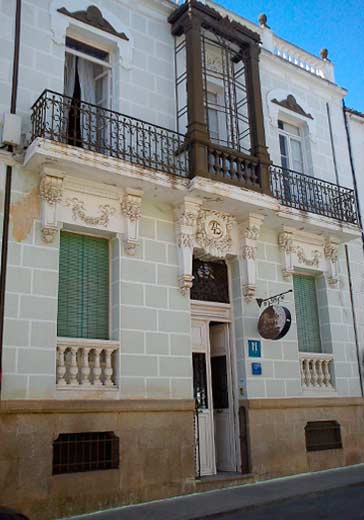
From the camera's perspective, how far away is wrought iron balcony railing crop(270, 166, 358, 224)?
12656 millimetres

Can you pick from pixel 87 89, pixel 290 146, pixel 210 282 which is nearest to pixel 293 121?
pixel 290 146

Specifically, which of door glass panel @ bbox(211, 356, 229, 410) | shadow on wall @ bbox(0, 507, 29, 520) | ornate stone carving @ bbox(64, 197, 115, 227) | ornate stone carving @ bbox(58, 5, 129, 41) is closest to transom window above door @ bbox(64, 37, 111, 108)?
ornate stone carving @ bbox(58, 5, 129, 41)

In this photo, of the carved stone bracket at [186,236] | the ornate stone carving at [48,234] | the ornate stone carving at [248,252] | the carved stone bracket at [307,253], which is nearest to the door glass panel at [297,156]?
the carved stone bracket at [307,253]

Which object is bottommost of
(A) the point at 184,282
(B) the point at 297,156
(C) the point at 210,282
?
(A) the point at 184,282

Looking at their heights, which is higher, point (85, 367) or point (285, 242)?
point (285, 242)

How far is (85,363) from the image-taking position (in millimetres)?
9336

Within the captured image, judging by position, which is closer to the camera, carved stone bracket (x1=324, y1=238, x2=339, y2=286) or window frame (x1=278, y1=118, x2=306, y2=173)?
carved stone bracket (x1=324, y1=238, x2=339, y2=286)

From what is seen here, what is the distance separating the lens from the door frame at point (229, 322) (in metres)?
11.2

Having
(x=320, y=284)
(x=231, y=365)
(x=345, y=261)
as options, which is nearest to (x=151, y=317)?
(x=231, y=365)

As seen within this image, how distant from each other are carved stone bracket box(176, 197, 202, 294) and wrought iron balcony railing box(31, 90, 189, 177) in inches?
24.3

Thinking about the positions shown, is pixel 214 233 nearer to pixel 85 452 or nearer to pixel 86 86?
pixel 86 86

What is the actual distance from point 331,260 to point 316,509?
6.21 metres

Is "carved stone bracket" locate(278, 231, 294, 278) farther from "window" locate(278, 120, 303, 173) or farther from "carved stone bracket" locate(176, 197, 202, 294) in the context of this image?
"carved stone bracket" locate(176, 197, 202, 294)

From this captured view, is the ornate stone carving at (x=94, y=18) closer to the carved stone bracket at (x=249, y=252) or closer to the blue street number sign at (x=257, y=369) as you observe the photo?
the carved stone bracket at (x=249, y=252)
